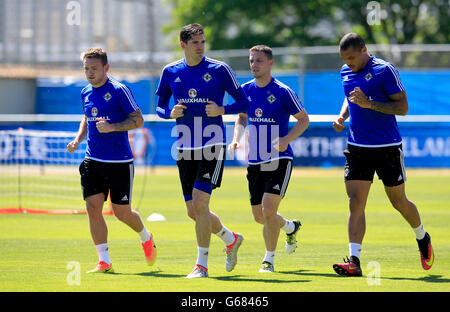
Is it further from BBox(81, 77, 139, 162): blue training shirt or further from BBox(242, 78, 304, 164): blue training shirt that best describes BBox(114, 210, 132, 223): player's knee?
BBox(242, 78, 304, 164): blue training shirt

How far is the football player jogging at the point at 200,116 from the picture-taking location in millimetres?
8875

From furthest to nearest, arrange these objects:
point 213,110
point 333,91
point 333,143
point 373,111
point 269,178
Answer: point 333,91 → point 333,143 → point 269,178 → point 373,111 → point 213,110

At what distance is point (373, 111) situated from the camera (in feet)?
30.0

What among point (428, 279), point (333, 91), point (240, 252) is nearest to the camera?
point (428, 279)

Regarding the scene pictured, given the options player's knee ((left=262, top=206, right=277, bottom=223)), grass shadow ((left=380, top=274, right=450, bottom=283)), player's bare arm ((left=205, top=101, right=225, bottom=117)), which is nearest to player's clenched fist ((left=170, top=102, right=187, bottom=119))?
player's bare arm ((left=205, top=101, right=225, bottom=117))

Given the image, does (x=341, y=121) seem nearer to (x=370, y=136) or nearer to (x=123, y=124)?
(x=370, y=136)

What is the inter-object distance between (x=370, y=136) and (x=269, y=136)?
1227 millimetres

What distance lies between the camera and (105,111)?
945cm

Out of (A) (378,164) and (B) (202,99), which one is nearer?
(B) (202,99)

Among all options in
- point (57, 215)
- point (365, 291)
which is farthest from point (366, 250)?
point (57, 215)

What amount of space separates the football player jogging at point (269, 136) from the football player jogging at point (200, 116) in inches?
22.6

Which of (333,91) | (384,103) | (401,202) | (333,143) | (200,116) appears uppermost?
(333,91)

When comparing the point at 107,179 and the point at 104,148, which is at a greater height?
the point at 104,148

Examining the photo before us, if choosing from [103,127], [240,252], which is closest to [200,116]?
[103,127]
